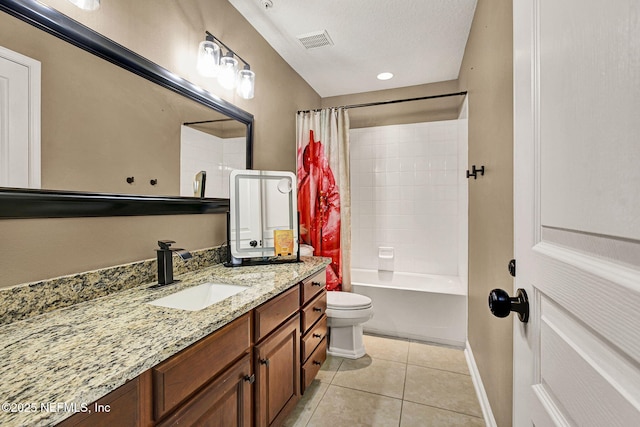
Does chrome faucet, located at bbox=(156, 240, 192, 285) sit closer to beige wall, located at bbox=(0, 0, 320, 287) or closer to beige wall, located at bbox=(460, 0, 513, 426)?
beige wall, located at bbox=(0, 0, 320, 287)

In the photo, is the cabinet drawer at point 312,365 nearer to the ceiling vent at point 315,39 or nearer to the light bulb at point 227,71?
the light bulb at point 227,71

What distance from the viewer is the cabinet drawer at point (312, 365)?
1.69m

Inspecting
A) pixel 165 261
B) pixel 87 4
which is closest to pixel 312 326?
pixel 165 261

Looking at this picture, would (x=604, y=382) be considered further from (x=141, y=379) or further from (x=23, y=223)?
(x=23, y=223)

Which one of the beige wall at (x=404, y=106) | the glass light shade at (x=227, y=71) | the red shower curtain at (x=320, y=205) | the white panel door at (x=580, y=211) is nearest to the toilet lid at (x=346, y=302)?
the red shower curtain at (x=320, y=205)

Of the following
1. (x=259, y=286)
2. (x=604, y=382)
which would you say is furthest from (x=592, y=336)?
(x=259, y=286)

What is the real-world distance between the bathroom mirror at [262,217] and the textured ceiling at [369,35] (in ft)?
3.57

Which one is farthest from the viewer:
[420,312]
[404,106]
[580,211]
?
[404,106]

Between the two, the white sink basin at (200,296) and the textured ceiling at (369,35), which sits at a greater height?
the textured ceiling at (369,35)

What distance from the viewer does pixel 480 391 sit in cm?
180

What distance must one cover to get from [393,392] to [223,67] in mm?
2285

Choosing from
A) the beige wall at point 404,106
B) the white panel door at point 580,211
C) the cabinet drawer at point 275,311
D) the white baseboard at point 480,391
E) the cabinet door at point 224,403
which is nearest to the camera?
the white panel door at point 580,211

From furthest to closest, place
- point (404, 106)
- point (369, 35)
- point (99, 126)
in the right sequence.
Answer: point (404, 106) → point (369, 35) → point (99, 126)

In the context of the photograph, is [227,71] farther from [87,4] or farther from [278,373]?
[278,373]
